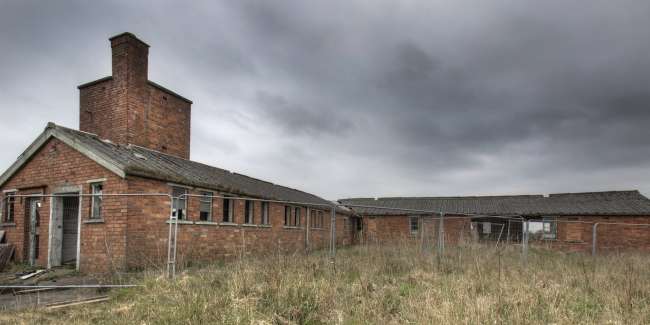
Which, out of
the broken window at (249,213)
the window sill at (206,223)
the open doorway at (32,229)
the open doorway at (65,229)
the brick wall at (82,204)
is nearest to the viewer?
the brick wall at (82,204)

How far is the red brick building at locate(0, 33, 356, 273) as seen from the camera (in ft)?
39.3

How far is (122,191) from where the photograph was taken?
39.2 feet

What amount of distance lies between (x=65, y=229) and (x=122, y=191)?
3446 mm

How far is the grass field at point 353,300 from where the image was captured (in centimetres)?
568

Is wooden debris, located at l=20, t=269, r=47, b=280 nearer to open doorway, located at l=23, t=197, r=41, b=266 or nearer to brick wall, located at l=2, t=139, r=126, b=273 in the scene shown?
brick wall, located at l=2, t=139, r=126, b=273

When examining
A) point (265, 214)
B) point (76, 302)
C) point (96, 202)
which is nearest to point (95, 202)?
point (96, 202)

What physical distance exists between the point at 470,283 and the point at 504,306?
1310mm

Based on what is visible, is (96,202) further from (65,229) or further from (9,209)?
(9,209)

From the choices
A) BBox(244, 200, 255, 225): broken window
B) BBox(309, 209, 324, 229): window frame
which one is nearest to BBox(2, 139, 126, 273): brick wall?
BBox(244, 200, 255, 225): broken window

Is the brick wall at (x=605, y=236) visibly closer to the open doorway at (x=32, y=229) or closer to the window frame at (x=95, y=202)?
the window frame at (x=95, y=202)

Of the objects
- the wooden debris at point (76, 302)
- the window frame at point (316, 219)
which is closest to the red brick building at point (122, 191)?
the wooden debris at point (76, 302)

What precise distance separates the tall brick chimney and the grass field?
10652 mm

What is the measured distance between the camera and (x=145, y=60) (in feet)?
57.6

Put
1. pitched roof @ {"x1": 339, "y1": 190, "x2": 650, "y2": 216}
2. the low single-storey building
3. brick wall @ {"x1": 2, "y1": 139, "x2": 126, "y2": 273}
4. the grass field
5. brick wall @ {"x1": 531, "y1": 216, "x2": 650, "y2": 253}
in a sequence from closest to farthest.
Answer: the grass field < brick wall @ {"x1": 2, "y1": 139, "x2": 126, "y2": 273} < the low single-storey building < brick wall @ {"x1": 531, "y1": 216, "x2": 650, "y2": 253} < pitched roof @ {"x1": 339, "y1": 190, "x2": 650, "y2": 216}
